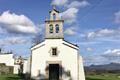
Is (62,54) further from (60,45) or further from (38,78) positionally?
(38,78)

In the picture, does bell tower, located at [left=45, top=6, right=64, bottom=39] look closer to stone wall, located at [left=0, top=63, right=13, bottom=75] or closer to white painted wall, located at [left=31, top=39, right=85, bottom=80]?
white painted wall, located at [left=31, top=39, right=85, bottom=80]

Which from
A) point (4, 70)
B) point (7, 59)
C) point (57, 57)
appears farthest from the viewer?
point (7, 59)

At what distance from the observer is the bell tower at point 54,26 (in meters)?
33.6

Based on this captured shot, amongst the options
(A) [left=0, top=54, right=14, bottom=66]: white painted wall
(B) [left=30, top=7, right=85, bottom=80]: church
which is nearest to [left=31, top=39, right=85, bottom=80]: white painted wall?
(B) [left=30, top=7, right=85, bottom=80]: church

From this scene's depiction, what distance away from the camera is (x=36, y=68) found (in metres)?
33.5

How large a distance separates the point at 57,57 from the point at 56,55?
0.94 feet

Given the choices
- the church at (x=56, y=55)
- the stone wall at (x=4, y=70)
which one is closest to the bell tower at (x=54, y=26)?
the church at (x=56, y=55)

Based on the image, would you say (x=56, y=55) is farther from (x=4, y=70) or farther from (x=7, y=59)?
(x=7, y=59)

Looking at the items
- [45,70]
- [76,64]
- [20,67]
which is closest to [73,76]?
[76,64]

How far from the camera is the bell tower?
110ft

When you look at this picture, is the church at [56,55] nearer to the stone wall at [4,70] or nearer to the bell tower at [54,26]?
the bell tower at [54,26]

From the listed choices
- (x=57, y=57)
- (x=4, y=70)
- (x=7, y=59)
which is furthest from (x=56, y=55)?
(x=7, y=59)

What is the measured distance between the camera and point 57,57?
33.3 metres

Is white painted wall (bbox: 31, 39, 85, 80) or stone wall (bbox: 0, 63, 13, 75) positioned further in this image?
stone wall (bbox: 0, 63, 13, 75)
